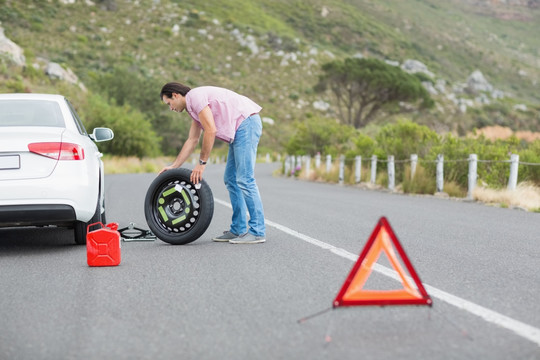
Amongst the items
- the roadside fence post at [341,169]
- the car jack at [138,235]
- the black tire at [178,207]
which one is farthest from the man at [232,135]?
the roadside fence post at [341,169]

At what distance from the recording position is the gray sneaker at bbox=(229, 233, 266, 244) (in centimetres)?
815

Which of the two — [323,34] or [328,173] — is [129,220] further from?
[323,34]

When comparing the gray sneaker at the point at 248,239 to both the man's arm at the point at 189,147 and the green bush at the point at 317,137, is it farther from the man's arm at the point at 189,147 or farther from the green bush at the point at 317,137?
the green bush at the point at 317,137

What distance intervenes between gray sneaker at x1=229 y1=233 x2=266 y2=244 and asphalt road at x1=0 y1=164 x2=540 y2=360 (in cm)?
8

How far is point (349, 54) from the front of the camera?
9144 centimetres

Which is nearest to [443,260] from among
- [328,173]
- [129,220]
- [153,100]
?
[129,220]

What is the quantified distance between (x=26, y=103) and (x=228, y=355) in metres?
5.29

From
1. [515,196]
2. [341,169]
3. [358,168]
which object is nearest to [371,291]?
[515,196]

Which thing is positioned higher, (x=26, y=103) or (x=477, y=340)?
(x=26, y=103)

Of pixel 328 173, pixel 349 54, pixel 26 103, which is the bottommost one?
pixel 328 173

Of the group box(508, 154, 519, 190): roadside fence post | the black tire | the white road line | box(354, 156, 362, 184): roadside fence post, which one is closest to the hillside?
box(354, 156, 362, 184): roadside fence post

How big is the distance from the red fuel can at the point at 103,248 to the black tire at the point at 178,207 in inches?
53.7

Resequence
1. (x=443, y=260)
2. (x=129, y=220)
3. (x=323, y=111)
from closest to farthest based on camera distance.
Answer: (x=443, y=260), (x=129, y=220), (x=323, y=111)

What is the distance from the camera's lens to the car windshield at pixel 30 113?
802cm
